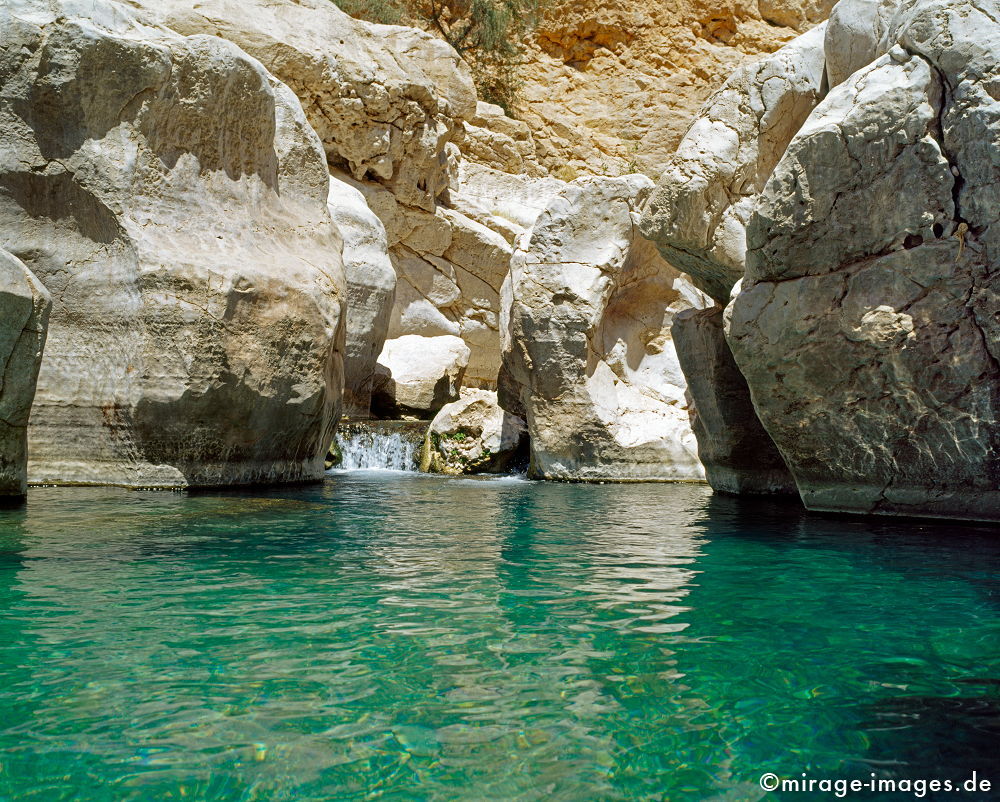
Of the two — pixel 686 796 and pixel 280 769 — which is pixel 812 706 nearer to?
pixel 686 796

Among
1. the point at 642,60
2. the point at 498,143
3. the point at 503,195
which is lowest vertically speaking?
the point at 503,195

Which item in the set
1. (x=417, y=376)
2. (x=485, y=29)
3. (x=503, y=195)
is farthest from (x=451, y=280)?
(x=485, y=29)

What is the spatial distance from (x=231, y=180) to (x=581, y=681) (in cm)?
941

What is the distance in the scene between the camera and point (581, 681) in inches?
135

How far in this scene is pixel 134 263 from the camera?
10047 millimetres

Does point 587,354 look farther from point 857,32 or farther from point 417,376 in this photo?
point 417,376

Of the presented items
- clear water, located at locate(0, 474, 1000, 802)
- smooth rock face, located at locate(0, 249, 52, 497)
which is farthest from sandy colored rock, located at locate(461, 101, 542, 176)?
clear water, located at locate(0, 474, 1000, 802)

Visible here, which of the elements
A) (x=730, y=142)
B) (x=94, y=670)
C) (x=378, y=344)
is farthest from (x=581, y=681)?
(x=378, y=344)

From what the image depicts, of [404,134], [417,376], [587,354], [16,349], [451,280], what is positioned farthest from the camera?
[451,280]

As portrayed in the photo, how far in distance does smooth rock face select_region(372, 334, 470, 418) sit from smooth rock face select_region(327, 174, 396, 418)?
4.38 ft

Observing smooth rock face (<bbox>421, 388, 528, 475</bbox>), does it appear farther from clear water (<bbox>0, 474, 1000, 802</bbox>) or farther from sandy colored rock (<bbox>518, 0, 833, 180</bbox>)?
sandy colored rock (<bbox>518, 0, 833, 180</bbox>)

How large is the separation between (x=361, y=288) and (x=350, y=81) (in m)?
5.25

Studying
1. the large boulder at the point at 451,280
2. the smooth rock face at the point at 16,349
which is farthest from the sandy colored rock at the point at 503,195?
the smooth rock face at the point at 16,349

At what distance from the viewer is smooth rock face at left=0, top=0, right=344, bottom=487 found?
989 centimetres
